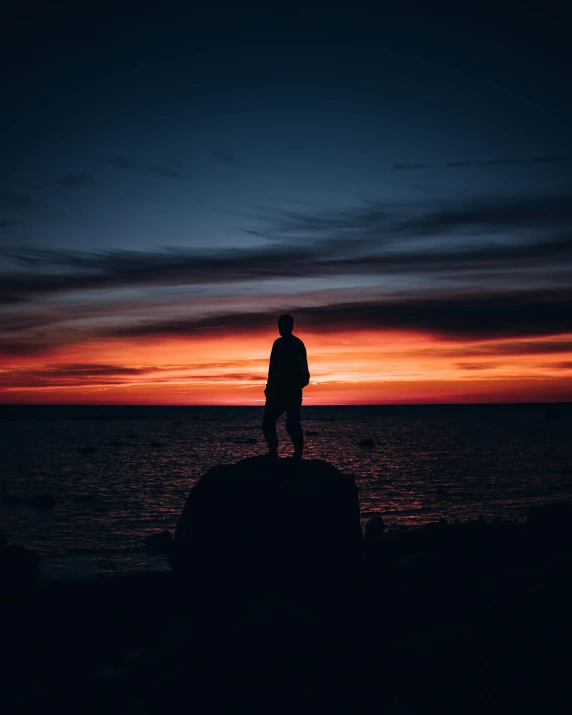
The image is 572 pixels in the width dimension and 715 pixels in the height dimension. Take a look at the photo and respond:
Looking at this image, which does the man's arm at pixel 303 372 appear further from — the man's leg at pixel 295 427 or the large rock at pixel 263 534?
the large rock at pixel 263 534

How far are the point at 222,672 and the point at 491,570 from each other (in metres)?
8.90

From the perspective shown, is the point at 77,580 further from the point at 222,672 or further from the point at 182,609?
the point at 222,672

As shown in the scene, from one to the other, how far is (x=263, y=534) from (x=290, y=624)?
13.8 ft

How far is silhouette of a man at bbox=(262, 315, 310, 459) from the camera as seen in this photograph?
1473 cm

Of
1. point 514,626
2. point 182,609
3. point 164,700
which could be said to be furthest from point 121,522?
point 514,626

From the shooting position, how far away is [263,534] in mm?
13875

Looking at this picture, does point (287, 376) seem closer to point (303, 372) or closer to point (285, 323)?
point (303, 372)

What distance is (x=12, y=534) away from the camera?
24906 mm

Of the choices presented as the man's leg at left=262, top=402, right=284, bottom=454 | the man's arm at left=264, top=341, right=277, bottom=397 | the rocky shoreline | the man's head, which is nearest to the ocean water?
the rocky shoreline

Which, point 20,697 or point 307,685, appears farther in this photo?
point 20,697

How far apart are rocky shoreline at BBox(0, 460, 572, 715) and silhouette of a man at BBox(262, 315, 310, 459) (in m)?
1.30

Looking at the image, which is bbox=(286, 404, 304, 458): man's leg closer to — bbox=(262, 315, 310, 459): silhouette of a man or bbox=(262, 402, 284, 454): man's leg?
bbox=(262, 315, 310, 459): silhouette of a man

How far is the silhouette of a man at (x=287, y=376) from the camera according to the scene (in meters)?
14.7

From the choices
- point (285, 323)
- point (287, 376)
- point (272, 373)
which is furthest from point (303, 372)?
point (285, 323)
